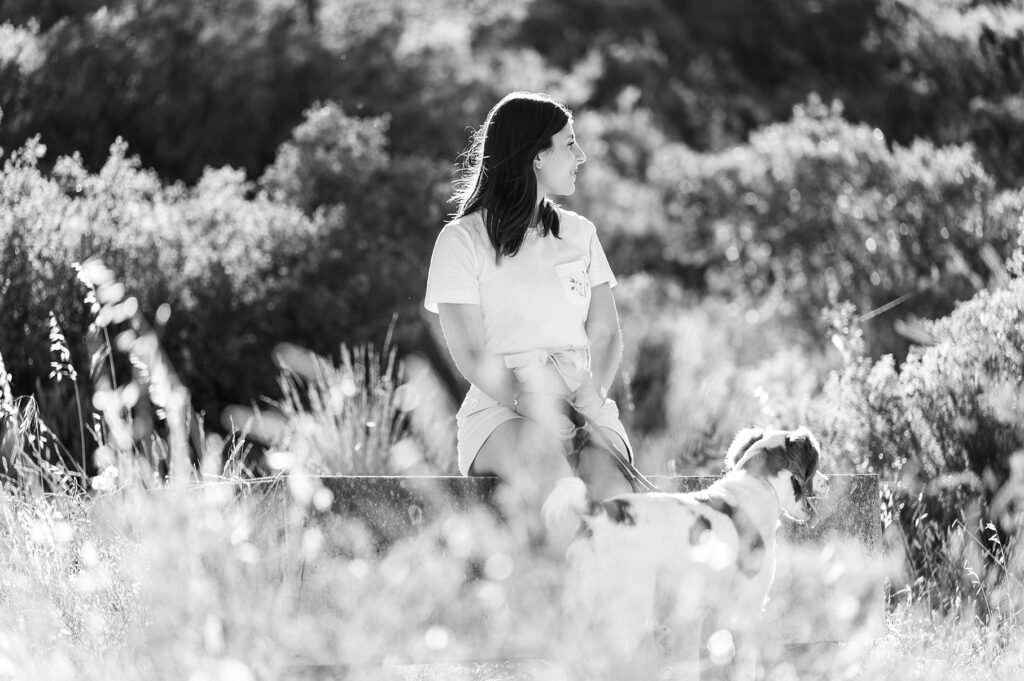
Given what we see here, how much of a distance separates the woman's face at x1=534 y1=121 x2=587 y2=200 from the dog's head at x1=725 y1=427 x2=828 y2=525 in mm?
1042

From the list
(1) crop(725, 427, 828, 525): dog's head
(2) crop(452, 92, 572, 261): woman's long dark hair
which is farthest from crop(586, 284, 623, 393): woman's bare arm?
(1) crop(725, 427, 828, 525): dog's head

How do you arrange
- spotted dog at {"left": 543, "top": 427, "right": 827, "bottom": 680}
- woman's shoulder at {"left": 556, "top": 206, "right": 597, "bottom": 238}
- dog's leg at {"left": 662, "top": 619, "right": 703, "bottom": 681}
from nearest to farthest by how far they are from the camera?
spotted dog at {"left": 543, "top": 427, "right": 827, "bottom": 680}, dog's leg at {"left": 662, "top": 619, "right": 703, "bottom": 681}, woman's shoulder at {"left": 556, "top": 206, "right": 597, "bottom": 238}

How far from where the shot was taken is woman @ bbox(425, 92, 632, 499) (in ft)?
12.5

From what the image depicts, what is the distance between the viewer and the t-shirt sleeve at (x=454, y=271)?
151 inches

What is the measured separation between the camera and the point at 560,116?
3.87 m

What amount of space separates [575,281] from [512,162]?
446 mm

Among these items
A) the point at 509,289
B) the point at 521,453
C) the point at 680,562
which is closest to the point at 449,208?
the point at 509,289

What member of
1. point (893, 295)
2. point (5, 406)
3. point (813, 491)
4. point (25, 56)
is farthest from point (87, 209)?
point (893, 295)

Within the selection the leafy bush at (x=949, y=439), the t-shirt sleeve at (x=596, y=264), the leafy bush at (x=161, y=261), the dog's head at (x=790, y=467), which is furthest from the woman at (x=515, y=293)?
the leafy bush at (x=161, y=261)

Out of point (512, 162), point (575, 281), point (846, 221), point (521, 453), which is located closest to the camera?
point (521, 453)

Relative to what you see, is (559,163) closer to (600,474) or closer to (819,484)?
(600,474)

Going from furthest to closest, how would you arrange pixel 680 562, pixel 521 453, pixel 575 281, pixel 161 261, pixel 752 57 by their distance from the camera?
1. pixel 752 57
2. pixel 161 261
3. pixel 575 281
4. pixel 521 453
5. pixel 680 562

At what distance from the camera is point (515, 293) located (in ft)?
12.7

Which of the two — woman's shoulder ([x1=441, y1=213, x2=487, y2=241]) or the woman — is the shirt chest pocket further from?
woman's shoulder ([x1=441, y1=213, x2=487, y2=241])
